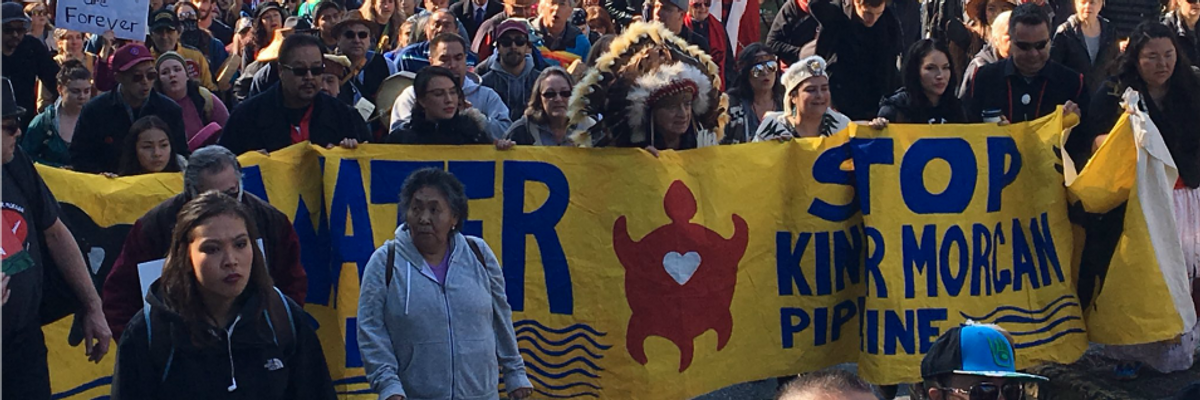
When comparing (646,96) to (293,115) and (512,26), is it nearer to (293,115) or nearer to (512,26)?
(293,115)

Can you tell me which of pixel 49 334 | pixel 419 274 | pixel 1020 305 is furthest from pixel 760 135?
pixel 49 334

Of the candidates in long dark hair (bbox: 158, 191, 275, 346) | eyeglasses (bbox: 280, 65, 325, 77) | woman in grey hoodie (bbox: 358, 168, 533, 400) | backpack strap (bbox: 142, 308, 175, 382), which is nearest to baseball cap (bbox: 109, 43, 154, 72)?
eyeglasses (bbox: 280, 65, 325, 77)

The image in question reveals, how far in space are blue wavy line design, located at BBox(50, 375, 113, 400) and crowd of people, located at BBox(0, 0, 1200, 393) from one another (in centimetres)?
84

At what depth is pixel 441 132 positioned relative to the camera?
7422mm

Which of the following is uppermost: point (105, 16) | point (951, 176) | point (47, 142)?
point (105, 16)

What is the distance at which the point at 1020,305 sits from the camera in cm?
754

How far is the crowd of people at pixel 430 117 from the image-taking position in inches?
175

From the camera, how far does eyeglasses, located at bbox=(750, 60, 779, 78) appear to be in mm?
8914

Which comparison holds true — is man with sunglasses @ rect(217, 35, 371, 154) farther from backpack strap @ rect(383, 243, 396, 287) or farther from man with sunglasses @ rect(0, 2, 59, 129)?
man with sunglasses @ rect(0, 2, 59, 129)

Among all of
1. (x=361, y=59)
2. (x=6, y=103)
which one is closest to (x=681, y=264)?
(x=6, y=103)

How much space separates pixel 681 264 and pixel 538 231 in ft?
2.09

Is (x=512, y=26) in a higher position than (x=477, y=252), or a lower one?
higher

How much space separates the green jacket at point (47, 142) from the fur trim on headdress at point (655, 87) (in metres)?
3.42

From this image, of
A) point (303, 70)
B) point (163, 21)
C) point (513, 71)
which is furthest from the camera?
point (163, 21)
